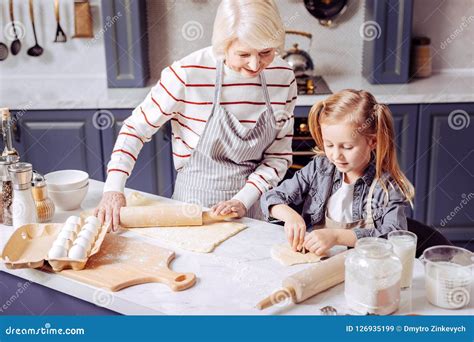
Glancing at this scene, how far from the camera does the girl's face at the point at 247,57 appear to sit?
139 centimetres

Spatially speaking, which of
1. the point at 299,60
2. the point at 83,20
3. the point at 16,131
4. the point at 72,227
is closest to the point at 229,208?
the point at 72,227

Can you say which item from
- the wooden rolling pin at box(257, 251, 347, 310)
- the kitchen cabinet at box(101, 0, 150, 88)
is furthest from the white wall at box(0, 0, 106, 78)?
the wooden rolling pin at box(257, 251, 347, 310)

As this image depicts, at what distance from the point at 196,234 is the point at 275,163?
14.0 inches

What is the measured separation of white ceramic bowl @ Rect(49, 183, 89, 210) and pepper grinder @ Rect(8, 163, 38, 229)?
10cm

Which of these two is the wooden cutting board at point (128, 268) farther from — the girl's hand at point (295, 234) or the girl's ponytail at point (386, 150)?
the girl's ponytail at point (386, 150)

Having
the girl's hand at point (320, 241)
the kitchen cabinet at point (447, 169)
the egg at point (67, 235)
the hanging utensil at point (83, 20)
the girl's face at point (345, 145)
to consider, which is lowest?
the kitchen cabinet at point (447, 169)

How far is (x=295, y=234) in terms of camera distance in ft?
4.24

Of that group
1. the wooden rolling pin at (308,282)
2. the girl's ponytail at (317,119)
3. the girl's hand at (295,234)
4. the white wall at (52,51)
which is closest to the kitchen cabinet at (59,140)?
the white wall at (52,51)

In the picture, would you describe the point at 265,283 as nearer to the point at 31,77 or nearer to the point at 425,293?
the point at 425,293

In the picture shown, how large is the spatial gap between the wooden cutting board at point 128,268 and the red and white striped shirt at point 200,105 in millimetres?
261

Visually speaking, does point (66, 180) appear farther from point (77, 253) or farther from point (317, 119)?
point (317, 119)

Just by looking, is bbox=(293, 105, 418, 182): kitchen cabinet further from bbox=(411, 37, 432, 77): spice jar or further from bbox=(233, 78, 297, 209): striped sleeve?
bbox=(233, 78, 297, 209): striped sleeve

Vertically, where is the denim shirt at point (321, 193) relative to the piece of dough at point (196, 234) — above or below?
above

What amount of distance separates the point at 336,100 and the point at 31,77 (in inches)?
76.0
